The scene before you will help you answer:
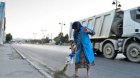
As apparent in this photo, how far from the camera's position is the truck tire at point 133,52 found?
15.7 m

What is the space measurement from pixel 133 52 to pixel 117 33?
231cm

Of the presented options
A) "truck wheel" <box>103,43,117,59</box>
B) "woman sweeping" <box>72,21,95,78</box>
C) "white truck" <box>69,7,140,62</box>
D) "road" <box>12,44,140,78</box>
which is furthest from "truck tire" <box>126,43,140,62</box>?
"woman sweeping" <box>72,21,95,78</box>

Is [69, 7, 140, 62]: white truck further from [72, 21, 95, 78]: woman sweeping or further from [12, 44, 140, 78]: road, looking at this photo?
[72, 21, 95, 78]: woman sweeping

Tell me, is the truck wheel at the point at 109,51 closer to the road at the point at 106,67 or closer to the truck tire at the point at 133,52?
the road at the point at 106,67

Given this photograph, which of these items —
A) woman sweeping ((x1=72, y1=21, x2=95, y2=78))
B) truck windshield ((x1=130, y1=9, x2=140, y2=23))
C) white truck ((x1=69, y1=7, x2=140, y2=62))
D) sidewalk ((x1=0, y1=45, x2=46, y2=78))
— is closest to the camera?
woman sweeping ((x1=72, y1=21, x2=95, y2=78))

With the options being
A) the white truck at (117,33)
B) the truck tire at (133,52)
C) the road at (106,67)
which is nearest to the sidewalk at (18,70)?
the road at (106,67)

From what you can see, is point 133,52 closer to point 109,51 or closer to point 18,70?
point 109,51

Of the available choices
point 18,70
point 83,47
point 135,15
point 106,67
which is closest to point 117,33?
point 135,15

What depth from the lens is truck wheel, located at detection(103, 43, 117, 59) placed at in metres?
18.1

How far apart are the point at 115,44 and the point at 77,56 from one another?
Result: 30.2 ft

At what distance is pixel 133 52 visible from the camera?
16.0 metres

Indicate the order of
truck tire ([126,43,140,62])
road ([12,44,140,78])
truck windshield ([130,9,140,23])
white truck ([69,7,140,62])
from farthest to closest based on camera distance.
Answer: truck windshield ([130,9,140,23]) < white truck ([69,7,140,62]) < truck tire ([126,43,140,62]) < road ([12,44,140,78])

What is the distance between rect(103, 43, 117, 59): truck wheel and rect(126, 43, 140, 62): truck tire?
1666 millimetres

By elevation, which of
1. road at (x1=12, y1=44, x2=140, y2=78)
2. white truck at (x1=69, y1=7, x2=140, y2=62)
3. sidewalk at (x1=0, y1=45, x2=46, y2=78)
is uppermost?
white truck at (x1=69, y1=7, x2=140, y2=62)
